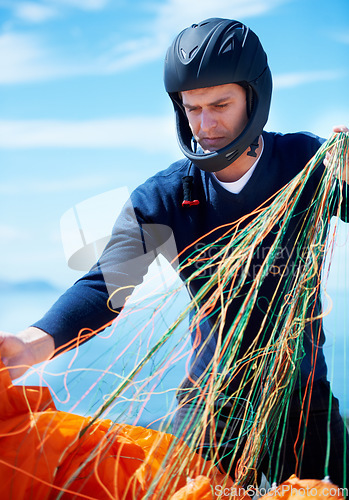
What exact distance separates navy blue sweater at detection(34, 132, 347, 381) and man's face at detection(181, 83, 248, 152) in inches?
5.7

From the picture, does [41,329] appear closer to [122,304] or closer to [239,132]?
[122,304]

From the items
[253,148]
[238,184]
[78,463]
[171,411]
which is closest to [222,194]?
[238,184]

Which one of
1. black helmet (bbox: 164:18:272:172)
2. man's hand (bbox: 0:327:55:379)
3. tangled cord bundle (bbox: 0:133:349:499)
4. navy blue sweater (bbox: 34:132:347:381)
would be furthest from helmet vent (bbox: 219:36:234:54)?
man's hand (bbox: 0:327:55:379)

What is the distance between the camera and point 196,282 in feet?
5.50

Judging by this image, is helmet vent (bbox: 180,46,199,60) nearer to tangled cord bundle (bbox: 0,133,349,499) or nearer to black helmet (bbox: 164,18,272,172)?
black helmet (bbox: 164,18,272,172)

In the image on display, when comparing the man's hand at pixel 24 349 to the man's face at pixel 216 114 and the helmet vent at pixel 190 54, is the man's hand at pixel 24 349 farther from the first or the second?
the helmet vent at pixel 190 54

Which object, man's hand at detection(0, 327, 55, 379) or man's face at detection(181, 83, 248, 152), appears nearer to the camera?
man's hand at detection(0, 327, 55, 379)

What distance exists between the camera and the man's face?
153 centimetres

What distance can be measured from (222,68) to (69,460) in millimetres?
1119

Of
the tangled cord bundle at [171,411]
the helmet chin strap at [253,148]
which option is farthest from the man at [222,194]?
the tangled cord bundle at [171,411]

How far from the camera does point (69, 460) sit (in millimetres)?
1060

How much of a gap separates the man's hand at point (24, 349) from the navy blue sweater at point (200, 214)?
0.30 metres

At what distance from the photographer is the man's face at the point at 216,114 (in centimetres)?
153

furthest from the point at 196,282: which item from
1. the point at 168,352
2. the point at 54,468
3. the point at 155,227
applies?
the point at 54,468
